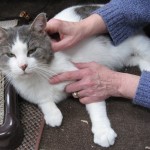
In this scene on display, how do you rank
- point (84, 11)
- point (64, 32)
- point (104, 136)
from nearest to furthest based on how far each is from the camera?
1. point (104, 136)
2. point (64, 32)
3. point (84, 11)

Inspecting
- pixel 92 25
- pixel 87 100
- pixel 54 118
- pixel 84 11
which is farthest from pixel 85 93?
pixel 84 11

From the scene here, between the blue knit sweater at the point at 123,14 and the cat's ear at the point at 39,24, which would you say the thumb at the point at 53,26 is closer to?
the cat's ear at the point at 39,24

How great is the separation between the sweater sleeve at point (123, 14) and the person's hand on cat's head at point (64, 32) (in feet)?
0.45

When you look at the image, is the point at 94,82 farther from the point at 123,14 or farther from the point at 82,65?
the point at 123,14

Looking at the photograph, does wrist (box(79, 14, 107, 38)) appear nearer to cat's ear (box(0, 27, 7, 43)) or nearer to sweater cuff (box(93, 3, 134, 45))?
sweater cuff (box(93, 3, 134, 45))

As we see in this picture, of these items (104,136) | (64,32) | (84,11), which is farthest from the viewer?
(84,11)

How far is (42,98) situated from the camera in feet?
3.89

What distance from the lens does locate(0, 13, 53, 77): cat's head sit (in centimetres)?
105

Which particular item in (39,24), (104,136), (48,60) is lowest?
(104,136)

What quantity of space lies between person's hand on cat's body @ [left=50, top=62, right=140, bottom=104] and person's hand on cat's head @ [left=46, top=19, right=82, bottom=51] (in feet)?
0.34

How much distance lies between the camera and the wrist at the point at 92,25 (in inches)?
47.7

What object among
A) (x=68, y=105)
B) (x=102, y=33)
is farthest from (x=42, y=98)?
(x=102, y=33)

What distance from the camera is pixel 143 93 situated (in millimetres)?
1078

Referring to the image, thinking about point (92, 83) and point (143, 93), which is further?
point (92, 83)
